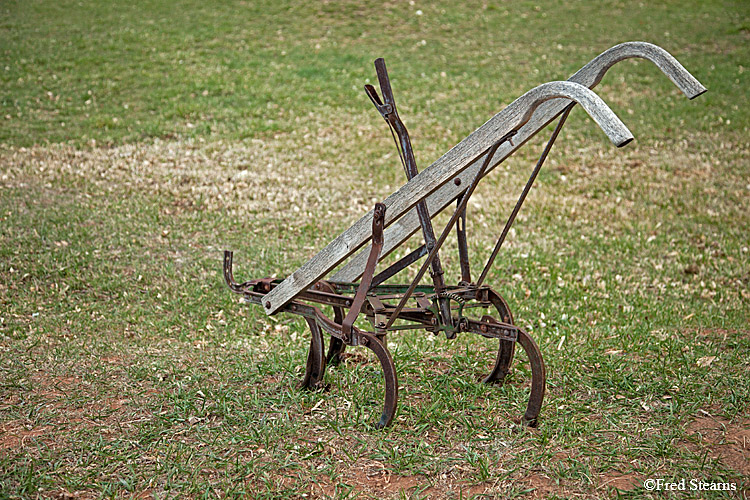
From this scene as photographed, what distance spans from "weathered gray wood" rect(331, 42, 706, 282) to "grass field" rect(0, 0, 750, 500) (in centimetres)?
81

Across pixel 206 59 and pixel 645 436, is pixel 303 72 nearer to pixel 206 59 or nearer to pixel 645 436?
pixel 206 59

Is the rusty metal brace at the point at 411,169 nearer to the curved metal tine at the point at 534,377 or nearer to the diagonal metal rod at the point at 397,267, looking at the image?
the diagonal metal rod at the point at 397,267

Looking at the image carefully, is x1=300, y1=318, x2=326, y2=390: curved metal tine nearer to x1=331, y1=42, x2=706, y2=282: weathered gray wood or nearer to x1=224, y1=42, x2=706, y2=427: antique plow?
x1=224, y1=42, x2=706, y2=427: antique plow

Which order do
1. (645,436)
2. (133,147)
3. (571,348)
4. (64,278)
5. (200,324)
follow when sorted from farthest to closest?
(133,147)
(64,278)
(200,324)
(571,348)
(645,436)

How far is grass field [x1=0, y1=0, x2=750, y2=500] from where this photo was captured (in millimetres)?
3299

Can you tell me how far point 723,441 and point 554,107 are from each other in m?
1.77

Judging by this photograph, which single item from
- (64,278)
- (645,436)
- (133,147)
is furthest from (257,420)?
(133,147)

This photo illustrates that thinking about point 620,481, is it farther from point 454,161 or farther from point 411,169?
point 411,169

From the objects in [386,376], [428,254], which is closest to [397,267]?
[428,254]

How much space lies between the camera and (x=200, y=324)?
212 inches

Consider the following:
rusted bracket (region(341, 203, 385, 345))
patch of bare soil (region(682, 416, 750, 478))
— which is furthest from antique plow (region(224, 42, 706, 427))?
patch of bare soil (region(682, 416, 750, 478))

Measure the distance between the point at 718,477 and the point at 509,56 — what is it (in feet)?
40.9

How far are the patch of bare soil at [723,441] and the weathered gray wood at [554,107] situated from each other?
1.63 metres

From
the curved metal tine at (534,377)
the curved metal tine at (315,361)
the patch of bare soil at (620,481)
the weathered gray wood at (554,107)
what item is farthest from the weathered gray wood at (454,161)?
the patch of bare soil at (620,481)
